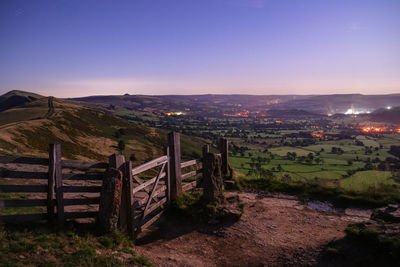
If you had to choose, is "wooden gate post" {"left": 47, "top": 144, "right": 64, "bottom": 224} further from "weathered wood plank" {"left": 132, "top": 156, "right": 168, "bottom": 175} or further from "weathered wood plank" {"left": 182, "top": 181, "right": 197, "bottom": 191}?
"weathered wood plank" {"left": 182, "top": 181, "right": 197, "bottom": 191}

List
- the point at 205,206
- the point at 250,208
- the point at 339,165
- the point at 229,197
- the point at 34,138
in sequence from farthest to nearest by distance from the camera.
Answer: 1. the point at 339,165
2. the point at 34,138
3. the point at 229,197
4. the point at 250,208
5. the point at 205,206

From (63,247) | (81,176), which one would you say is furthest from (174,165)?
(63,247)

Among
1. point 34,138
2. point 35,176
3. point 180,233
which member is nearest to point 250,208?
point 180,233

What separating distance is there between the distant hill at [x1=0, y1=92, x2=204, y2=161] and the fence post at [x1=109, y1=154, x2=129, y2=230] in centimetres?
1860

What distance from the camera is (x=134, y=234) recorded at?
7.49 metres

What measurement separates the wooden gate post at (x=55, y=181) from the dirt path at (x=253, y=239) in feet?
8.06

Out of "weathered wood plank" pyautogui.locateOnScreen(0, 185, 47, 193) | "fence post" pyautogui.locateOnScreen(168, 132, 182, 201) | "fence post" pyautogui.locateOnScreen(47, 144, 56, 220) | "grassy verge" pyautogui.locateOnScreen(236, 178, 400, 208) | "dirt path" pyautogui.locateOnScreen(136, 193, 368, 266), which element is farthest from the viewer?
"grassy verge" pyautogui.locateOnScreen(236, 178, 400, 208)

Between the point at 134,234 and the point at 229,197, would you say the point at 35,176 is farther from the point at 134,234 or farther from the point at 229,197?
the point at 229,197

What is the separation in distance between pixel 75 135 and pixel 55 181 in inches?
1708

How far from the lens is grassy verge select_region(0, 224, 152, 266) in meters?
4.72

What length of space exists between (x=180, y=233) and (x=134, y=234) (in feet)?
5.54

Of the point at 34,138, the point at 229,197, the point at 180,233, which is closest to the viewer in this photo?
the point at 180,233

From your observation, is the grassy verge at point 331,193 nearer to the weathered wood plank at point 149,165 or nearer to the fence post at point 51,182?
the weathered wood plank at point 149,165

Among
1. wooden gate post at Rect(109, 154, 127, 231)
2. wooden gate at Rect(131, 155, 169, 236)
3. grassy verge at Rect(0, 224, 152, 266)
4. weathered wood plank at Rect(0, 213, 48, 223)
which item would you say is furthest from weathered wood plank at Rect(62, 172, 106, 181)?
grassy verge at Rect(0, 224, 152, 266)
